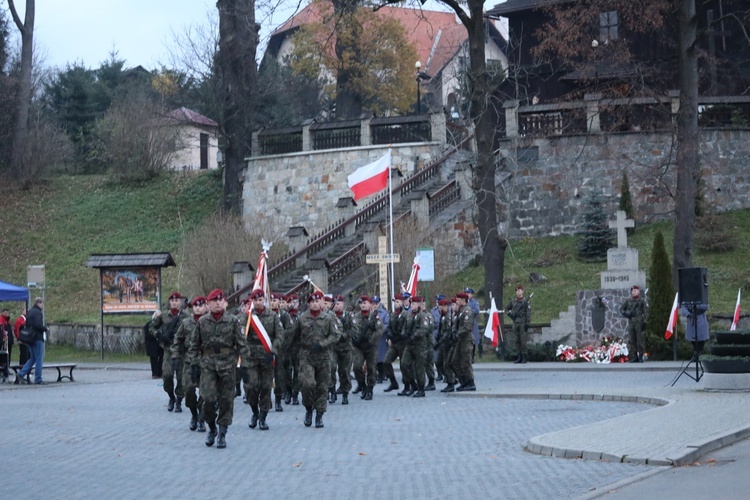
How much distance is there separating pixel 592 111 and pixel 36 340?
21.8 meters

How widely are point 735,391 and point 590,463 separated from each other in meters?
7.59

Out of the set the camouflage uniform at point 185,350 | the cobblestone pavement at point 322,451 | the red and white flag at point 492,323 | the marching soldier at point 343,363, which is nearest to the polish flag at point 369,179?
the red and white flag at point 492,323

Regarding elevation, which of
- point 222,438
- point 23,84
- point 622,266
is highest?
point 23,84

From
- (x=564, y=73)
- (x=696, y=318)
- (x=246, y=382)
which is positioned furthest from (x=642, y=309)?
(x=564, y=73)

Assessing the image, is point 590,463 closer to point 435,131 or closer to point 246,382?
point 246,382

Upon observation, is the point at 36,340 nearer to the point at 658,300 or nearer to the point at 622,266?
the point at 622,266

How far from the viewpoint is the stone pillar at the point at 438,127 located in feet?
147

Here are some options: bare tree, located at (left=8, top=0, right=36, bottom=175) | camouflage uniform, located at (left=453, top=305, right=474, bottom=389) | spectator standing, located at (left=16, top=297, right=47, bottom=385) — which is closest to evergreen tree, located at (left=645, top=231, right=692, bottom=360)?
camouflage uniform, located at (left=453, top=305, right=474, bottom=389)

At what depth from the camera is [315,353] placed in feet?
57.6

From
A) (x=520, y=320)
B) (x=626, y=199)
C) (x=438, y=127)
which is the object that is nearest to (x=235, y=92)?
(x=438, y=127)

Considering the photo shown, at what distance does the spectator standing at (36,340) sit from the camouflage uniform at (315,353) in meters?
10.6

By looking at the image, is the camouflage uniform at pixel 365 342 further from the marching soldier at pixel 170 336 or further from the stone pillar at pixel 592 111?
the stone pillar at pixel 592 111

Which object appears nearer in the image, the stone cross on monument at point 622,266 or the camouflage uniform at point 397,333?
the camouflage uniform at point 397,333

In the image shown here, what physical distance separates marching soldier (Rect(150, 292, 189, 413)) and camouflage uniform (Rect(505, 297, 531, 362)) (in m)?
10.7
